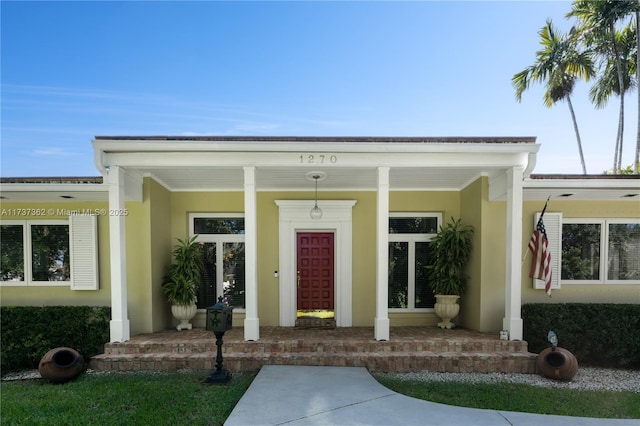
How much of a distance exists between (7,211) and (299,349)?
675 centimetres

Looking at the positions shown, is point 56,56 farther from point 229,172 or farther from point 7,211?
point 229,172

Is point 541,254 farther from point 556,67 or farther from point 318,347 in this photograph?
point 556,67

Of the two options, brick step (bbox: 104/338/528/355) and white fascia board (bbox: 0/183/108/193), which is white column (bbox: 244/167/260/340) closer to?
brick step (bbox: 104/338/528/355)

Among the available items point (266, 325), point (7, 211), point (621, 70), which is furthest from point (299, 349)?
point (621, 70)

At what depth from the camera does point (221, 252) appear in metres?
6.73

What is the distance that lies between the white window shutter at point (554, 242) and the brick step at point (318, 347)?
79.1 inches

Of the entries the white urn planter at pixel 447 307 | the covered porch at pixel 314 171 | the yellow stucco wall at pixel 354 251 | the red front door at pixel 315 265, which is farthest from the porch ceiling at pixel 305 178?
the white urn planter at pixel 447 307

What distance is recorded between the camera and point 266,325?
6496 millimetres

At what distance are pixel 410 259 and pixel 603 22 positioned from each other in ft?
Answer: 40.9

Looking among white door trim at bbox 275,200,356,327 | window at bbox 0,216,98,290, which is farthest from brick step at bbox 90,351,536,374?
window at bbox 0,216,98,290

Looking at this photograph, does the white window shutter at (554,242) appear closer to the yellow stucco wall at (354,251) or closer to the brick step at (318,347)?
the yellow stucco wall at (354,251)

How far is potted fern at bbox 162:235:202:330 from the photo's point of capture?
5.89 m

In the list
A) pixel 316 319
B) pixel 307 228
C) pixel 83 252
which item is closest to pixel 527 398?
pixel 316 319

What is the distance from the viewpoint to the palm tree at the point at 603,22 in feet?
34.1
